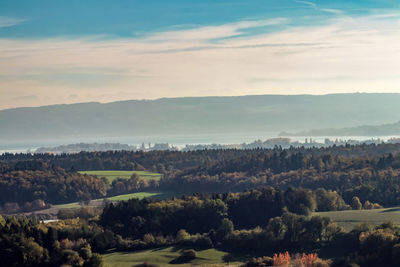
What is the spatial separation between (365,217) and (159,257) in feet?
93.5

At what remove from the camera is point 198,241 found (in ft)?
299

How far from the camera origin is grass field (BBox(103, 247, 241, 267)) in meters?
80.5

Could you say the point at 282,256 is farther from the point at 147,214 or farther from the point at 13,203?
the point at 13,203

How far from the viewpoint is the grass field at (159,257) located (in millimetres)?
80500

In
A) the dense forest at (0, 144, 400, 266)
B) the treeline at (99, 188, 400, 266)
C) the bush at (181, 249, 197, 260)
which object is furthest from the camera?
the bush at (181, 249, 197, 260)

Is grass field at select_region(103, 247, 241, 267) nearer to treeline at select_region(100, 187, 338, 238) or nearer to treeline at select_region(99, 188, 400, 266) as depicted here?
treeline at select_region(99, 188, 400, 266)

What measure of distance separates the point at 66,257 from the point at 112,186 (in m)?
112

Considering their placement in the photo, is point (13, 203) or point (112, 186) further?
point (112, 186)

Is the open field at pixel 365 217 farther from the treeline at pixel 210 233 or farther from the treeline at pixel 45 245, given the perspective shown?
the treeline at pixel 45 245

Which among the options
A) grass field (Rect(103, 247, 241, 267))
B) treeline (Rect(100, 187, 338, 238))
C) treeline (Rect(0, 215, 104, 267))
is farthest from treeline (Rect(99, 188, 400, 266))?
treeline (Rect(0, 215, 104, 267))

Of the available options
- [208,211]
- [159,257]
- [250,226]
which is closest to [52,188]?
[208,211]

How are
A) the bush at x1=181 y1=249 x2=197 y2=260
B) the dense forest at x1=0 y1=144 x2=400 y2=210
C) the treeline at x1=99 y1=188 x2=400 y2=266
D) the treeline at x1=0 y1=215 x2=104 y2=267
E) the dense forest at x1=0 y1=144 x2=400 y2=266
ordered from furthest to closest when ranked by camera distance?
the dense forest at x1=0 y1=144 x2=400 y2=210, the bush at x1=181 y1=249 x2=197 y2=260, the treeline at x1=0 y1=215 x2=104 y2=267, the dense forest at x1=0 y1=144 x2=400 y2=266, the treeline at x1=99 y1=188 x2=400 y2=266

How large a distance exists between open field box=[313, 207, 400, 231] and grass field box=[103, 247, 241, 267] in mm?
15903

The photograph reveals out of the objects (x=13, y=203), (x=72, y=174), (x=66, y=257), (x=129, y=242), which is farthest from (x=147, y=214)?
(x=72, y=174)
